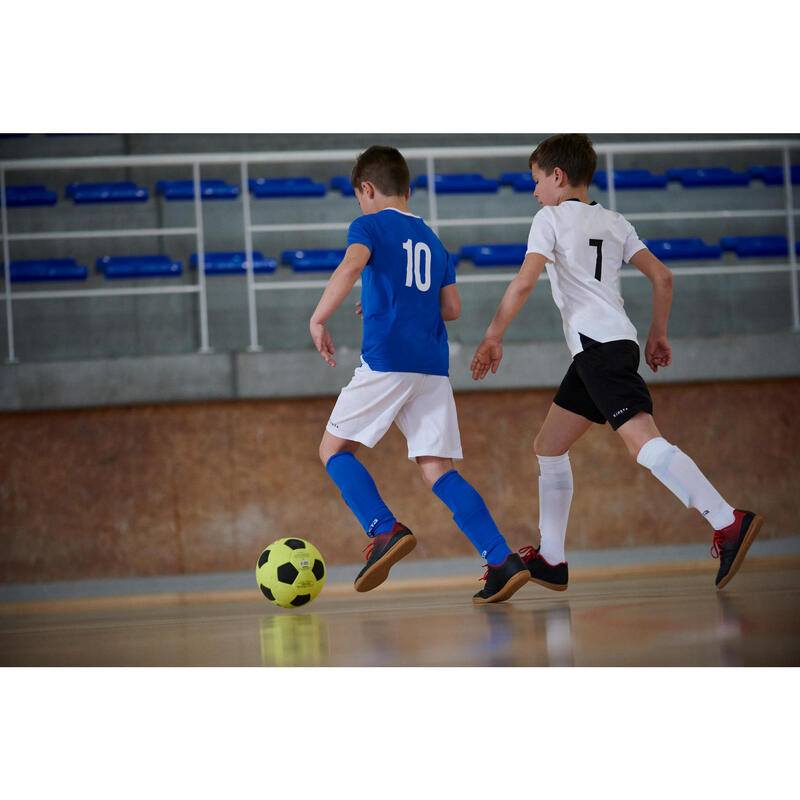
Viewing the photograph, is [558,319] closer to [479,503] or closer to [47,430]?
[47,430]

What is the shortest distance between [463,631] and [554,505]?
2.61 feet

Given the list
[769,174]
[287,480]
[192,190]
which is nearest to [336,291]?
[287,480]

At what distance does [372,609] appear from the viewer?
7.70 ft

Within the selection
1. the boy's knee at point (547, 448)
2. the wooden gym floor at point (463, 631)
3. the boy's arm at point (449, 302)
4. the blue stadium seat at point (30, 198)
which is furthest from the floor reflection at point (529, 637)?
the blue stadium seat at point (30, 198)

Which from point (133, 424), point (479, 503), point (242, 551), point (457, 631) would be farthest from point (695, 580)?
point (133, 424)

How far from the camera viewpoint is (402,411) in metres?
2.23

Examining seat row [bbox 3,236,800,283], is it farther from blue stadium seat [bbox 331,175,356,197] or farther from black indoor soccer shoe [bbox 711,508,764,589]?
black indoor soccer shoe [bbox 711,508,764,589]

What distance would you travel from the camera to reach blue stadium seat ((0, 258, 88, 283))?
17.4 ft

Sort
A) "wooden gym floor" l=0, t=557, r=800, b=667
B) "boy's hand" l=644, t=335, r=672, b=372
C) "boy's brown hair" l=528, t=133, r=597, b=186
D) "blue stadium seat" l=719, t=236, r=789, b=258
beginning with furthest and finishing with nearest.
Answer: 1. "blue stadium seat" l=719, t=236, r=789, b=258
2. "boy's hand" l=644, t=335, r=672, b=372
3. "boy's brown hair" l=528, t=133, r=597, b=186
4. "wooden gym floor" l=0, t=557, r=800, b=667

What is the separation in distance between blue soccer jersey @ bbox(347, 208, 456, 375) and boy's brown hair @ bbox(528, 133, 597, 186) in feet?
1.29

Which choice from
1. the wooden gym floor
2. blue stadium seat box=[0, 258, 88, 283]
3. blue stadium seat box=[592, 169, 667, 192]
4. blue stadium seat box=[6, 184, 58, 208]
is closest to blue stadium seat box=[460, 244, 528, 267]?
blue stadium seat box=[592, 169, 667, 192]

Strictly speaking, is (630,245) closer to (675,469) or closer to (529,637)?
(675,469)

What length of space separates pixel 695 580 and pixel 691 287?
3288mm

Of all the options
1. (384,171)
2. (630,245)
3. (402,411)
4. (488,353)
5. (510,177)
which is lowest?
(402,411)
